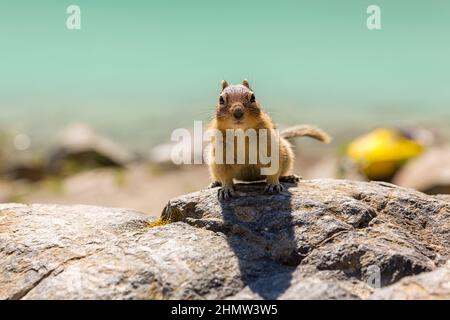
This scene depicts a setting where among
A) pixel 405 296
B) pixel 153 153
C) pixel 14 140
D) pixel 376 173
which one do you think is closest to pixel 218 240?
pixel 405 296

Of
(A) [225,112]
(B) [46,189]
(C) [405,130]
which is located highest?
(A) [225,112]

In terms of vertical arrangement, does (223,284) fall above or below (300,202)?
below

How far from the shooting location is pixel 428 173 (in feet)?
50.0

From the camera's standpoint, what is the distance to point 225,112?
705cm

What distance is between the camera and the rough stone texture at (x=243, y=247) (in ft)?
16.7

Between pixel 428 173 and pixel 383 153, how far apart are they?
3151 mm

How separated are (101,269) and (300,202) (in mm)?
2359

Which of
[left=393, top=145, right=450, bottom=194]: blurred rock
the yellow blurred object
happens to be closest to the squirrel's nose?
[left=393, top=145, right=450, bottom=194]: blurred rock

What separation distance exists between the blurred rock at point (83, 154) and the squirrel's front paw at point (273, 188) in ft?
58.6

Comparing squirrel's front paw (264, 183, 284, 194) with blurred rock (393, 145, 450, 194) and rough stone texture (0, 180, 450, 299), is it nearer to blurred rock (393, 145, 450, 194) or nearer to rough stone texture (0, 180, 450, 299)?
rough stone texture (0, 180, 450, 299)

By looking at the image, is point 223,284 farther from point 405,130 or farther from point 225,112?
point 405,130

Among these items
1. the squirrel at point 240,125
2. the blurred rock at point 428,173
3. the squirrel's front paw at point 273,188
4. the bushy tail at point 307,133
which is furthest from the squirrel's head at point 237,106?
the blurred rock at point 428,173

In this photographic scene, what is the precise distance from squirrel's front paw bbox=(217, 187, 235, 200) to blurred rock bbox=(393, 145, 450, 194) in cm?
907

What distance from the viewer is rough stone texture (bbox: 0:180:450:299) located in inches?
200
